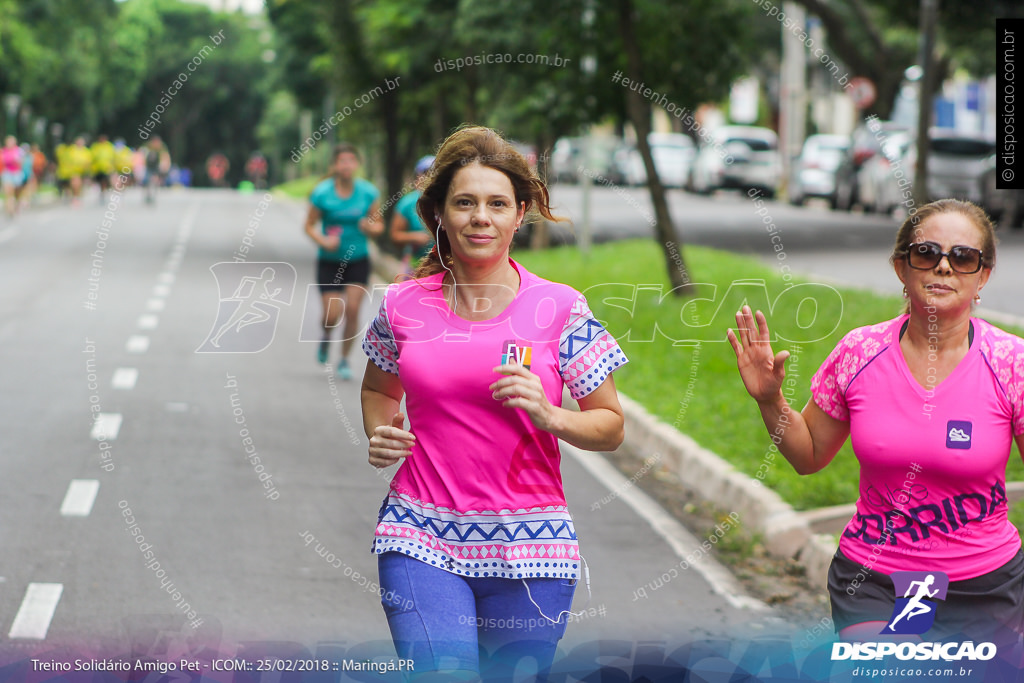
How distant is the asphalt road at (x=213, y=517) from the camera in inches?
209

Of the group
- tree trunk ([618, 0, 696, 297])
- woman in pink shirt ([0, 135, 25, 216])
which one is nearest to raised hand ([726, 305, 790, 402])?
tree trunk ([618, 0, 696, 297])

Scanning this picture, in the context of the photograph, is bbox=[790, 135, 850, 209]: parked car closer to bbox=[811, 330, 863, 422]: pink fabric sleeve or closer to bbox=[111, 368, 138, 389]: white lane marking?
bbox=[111, 368, 138, 389]: white lane marking

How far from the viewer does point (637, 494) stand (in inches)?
304

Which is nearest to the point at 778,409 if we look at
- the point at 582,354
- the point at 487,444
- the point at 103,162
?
the point at 582,354

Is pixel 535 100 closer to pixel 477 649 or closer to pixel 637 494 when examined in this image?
pixel 637 494

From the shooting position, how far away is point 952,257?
321 cm

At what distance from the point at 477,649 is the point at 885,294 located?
37.2ft

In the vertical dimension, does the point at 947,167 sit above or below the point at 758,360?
above

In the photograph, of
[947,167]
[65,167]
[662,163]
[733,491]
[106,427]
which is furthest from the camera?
[662,163]

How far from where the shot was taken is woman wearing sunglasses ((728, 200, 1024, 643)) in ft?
10.4

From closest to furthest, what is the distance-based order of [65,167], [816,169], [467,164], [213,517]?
[467,164] < [213,517] < [816,169] < [65,167]

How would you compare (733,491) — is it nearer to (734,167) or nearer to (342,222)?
(342,222)

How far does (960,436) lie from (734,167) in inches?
1461

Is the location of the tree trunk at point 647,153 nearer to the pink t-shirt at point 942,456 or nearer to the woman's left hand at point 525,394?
the pink t-shirt at point 942,456
